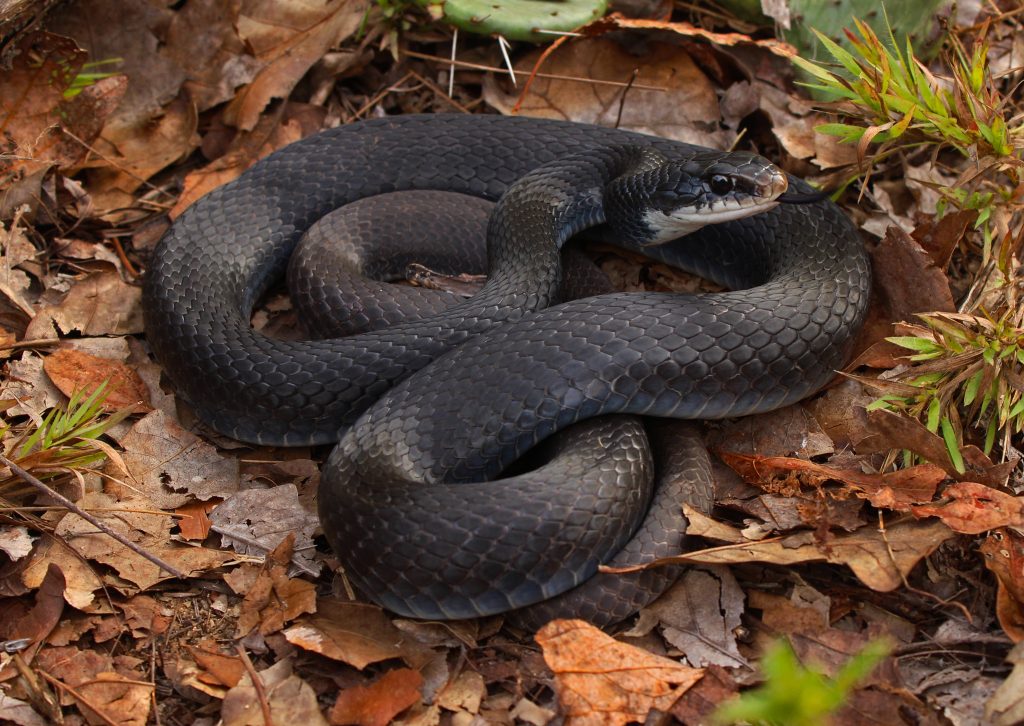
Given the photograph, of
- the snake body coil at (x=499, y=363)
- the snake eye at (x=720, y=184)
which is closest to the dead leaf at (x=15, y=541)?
the snake body coil at (x=499, y=363)

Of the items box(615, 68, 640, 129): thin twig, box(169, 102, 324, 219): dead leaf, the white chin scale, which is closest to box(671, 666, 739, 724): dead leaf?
the white chin scale

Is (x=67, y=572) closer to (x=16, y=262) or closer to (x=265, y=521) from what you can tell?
(x=265, y=521)

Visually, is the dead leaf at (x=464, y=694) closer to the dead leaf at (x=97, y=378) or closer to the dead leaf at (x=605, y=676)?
the dead leaf at (x=605, y=676)

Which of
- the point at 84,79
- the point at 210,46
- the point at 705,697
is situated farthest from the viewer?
the point at 210,46

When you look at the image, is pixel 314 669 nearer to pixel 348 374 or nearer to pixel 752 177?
pixel 348 374

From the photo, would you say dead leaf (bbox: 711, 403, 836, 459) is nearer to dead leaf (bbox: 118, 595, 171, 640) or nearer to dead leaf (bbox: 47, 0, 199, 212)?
dead leaf (bbox: 118, 595, 171, 640)

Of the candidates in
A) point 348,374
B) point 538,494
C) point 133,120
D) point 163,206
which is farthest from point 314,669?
point 133,120

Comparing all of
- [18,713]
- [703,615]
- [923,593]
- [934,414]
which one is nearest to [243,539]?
[18,713]
